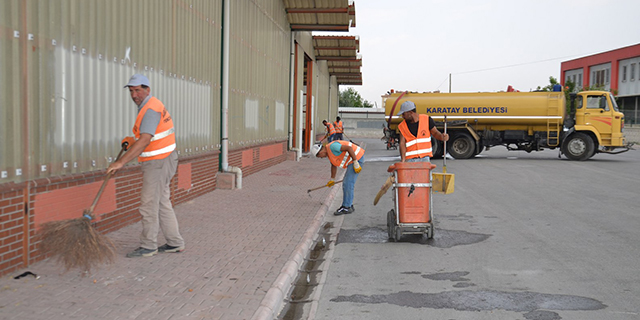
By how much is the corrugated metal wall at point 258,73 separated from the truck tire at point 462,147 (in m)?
7.17

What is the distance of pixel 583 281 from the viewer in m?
6.04

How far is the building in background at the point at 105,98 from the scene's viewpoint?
18.8ft

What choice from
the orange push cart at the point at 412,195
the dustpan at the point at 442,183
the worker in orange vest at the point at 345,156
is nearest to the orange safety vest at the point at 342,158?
the worker in orange vest at the point at 345,156

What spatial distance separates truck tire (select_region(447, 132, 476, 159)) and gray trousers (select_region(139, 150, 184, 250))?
2010 cm

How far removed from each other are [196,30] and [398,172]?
214 inches

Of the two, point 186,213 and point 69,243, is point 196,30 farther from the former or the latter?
point 69,243

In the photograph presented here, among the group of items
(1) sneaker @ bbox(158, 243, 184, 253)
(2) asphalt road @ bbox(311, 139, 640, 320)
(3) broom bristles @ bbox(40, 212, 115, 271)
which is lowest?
(2) asphalt road @ bbox(311, 139, 640, 320)

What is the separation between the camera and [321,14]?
21766 mm

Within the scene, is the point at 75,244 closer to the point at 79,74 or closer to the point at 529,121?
the point at 79,74

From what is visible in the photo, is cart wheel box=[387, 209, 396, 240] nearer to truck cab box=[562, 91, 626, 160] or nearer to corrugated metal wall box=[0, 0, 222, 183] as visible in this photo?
corrugated metal wall box=[0, 0, 222, 183]

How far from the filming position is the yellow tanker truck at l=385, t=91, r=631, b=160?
24.3 meters

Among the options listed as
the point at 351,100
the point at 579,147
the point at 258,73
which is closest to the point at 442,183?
the point at 258,73

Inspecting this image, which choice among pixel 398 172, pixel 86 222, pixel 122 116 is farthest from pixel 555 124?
pixel 86 222

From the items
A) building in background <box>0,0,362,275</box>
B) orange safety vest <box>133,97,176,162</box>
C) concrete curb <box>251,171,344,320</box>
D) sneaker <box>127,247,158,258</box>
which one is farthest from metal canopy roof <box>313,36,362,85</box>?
sneaker <box>127,247,158,258</box>
